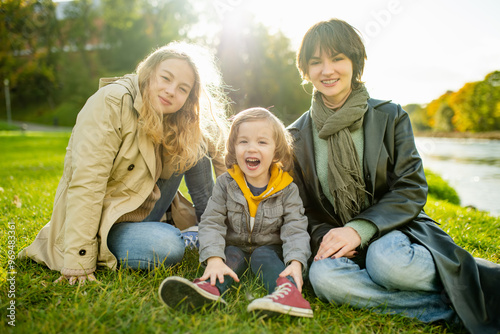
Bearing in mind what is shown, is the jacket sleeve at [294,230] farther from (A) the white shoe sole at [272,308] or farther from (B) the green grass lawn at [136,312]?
(A) the white shoe sole at [272,308]

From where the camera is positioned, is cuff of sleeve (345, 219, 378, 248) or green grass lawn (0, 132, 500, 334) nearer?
green grass lawn (0, 132, 500, 334)

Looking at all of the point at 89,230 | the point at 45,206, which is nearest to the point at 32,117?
the point at 45,206

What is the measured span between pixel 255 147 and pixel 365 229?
0.86m

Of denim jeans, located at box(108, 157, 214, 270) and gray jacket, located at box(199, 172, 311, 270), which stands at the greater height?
gray jacket, located at box(199, 172, 311, 270)

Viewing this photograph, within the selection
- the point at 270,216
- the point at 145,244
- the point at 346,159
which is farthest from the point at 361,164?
the point at 145,244

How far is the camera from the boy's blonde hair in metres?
2.43

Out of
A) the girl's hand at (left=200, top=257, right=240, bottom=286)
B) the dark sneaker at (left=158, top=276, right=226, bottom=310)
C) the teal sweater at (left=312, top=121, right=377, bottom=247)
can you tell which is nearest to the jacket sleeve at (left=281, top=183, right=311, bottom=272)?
the teal sweater at (left=312, top=121, right=377, bottom=247)

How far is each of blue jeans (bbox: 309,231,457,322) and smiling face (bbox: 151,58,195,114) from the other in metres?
1.44

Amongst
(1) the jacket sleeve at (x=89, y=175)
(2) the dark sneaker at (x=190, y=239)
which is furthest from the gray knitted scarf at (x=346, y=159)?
(1) the jacket sleeve at (x=89, y=175)

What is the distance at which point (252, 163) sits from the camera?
239cm

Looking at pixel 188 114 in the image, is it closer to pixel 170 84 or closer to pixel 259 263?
pixel 170 84

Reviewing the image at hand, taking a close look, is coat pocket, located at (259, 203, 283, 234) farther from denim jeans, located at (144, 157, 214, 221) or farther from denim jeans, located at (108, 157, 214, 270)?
denim jeans, located at (144, 157, 214, 221)

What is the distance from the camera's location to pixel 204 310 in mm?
1841

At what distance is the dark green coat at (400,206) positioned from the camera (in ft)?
6.00
